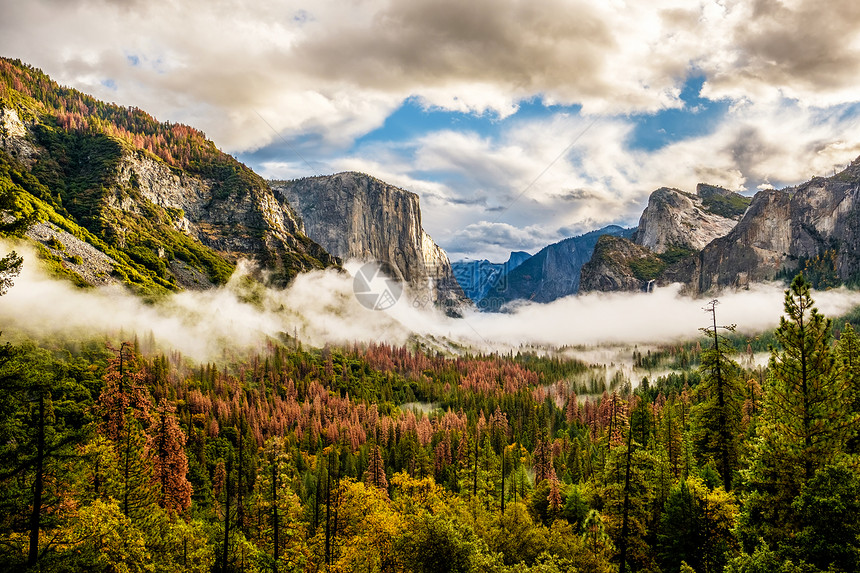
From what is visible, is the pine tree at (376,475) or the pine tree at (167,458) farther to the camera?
the pine tree at (376,475)

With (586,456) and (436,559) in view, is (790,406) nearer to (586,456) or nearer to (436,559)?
(436,559)

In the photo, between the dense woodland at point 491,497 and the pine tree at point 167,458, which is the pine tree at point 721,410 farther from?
the pine tree at point 167,458

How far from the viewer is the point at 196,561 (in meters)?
40.2

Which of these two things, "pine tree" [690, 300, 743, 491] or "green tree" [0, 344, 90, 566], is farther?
"pine tree" [690, 300, 743, 491]

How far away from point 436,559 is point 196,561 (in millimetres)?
22670

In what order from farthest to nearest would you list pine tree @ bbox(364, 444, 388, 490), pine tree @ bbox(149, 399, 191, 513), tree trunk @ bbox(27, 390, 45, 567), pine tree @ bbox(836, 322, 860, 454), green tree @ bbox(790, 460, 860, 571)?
pine tree @ bbox(364, 444, 388, 490) < pine tree @ bbox(149, 399, 191, 513) < pine tree @ bbox(836, 322, 860, 454) < green tree @ bbox(790, 460, 860, 571) < tree trunk @ bbox(27, 390, 45, 567)

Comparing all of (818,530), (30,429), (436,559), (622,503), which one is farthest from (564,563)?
(30,429)

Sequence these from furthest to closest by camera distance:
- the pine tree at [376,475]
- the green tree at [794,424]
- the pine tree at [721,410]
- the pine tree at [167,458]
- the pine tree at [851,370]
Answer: the pine tree at [376,475] < the pine tree at [167,458] < the pine tree at [721,410] < the pine tree at [851,370] < the green tree at [794,424]

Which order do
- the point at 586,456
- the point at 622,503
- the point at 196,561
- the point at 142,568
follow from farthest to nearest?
the point at 586,456
the point at 196,561
the point at 622,503
the point at 142,568

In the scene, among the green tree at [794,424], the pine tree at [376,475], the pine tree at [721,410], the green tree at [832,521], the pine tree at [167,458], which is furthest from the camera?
the pine tree at [376,475]

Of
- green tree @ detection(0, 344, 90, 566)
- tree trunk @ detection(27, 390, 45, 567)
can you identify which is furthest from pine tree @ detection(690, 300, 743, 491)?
tree trunk @ detection(27, 390, 45, 567)

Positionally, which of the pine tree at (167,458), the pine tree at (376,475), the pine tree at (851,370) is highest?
the pine tree at (851,370)

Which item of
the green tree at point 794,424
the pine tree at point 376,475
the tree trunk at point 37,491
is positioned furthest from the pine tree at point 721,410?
the pine tree at point 376,475

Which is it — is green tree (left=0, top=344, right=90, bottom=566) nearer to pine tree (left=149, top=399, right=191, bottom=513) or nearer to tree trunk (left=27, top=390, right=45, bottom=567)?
tree trunk (left=27, top=390, right=45, bottom=567)
